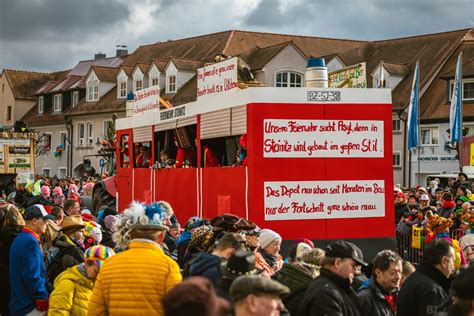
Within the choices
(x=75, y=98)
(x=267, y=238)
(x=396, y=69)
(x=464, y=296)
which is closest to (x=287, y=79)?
(x=396, y=69)

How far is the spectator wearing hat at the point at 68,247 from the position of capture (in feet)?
26.8

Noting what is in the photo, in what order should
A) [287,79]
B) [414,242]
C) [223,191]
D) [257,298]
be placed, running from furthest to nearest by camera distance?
1. [287,79]
2. [414,242]
3. [223,191]
4. [257,298]

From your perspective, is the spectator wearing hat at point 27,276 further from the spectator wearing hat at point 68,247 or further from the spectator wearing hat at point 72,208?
the spectator wearing hat at point 72,208

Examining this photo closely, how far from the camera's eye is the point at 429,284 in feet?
22.1

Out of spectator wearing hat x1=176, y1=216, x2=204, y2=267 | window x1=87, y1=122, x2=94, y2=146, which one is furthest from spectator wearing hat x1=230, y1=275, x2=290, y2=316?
window x1=87, y1=122, x2=94, y2=146

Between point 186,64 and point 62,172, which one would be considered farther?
point 62,172

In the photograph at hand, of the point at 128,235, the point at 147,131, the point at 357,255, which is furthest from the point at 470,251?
the point at 147,131

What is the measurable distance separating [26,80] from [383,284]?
67582 millimetres

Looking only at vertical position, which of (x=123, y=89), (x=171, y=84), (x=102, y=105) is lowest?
(x=102, y=105)

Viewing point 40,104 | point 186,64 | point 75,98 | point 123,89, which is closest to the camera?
point 186,64

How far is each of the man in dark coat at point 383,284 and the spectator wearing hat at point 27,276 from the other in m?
3.20

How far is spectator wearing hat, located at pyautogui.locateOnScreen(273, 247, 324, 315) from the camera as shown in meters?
6.55

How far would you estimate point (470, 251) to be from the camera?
10688 millimetres

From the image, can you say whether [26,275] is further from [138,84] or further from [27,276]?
[138,84]
